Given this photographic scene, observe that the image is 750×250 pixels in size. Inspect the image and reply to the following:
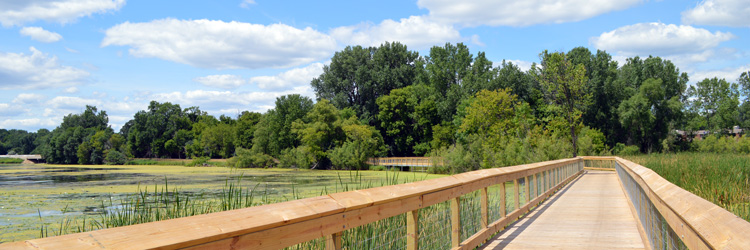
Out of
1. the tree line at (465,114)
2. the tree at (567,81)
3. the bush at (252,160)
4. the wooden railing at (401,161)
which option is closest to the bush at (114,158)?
the tree line at (465,114)

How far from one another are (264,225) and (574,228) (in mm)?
6955

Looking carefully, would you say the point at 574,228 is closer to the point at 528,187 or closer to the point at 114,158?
the point at 528,187

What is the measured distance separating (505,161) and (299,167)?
2444cm

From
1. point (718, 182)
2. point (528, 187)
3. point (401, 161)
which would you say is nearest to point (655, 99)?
point (401, 161)

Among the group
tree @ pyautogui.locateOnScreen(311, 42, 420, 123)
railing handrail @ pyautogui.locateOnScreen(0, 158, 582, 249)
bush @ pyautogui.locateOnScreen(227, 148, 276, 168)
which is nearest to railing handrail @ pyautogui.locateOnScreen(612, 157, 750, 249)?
railing handrail @ pyautogui.locateOnScreen(0, 158, 582, 249)

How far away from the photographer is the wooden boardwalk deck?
720 centimetres

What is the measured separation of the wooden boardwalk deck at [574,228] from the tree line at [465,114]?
92.3ft

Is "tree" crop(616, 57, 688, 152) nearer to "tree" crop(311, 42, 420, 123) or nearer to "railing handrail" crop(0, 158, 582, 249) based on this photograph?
"tree" crop(311, 42, 420, 123)

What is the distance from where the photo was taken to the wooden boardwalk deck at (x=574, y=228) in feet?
23.6

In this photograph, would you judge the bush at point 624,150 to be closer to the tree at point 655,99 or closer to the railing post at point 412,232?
the tree at point 655,99

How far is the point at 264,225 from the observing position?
283 cm

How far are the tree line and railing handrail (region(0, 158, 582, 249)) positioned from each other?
36.5m

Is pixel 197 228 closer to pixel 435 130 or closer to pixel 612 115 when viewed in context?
pixel 435 130

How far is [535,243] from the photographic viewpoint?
7.21 metres
